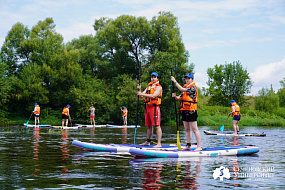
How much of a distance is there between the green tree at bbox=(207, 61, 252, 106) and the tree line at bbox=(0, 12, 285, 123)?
68.7 ft

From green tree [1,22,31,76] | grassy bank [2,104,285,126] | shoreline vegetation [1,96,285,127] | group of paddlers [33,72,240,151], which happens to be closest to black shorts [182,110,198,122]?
group of paddlers [33,72,240,151]

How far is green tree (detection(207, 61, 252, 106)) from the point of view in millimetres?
69812

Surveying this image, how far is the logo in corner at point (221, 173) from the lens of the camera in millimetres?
7980

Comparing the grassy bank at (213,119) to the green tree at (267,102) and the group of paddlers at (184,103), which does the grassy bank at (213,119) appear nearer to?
the green tree at (267,102)

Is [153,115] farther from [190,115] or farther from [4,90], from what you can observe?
[4,90]

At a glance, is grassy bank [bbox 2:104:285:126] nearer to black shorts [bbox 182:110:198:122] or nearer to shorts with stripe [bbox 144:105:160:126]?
shorts with stripe [bbox 144:105:160:126]

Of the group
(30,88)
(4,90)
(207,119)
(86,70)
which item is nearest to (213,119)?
(207,119)

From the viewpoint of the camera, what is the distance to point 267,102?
5381cm

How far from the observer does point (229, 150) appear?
1173 cm

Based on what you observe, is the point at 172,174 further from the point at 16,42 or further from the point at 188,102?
the point at 16,42

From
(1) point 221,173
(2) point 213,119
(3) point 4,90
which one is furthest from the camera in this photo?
(2) point 213,119

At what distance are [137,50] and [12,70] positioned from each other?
17335 millimetres

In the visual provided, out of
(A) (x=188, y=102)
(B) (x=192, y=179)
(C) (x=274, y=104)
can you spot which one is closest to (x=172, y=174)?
(B) (x=192, y=179)

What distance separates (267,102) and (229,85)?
17072 millimetres
